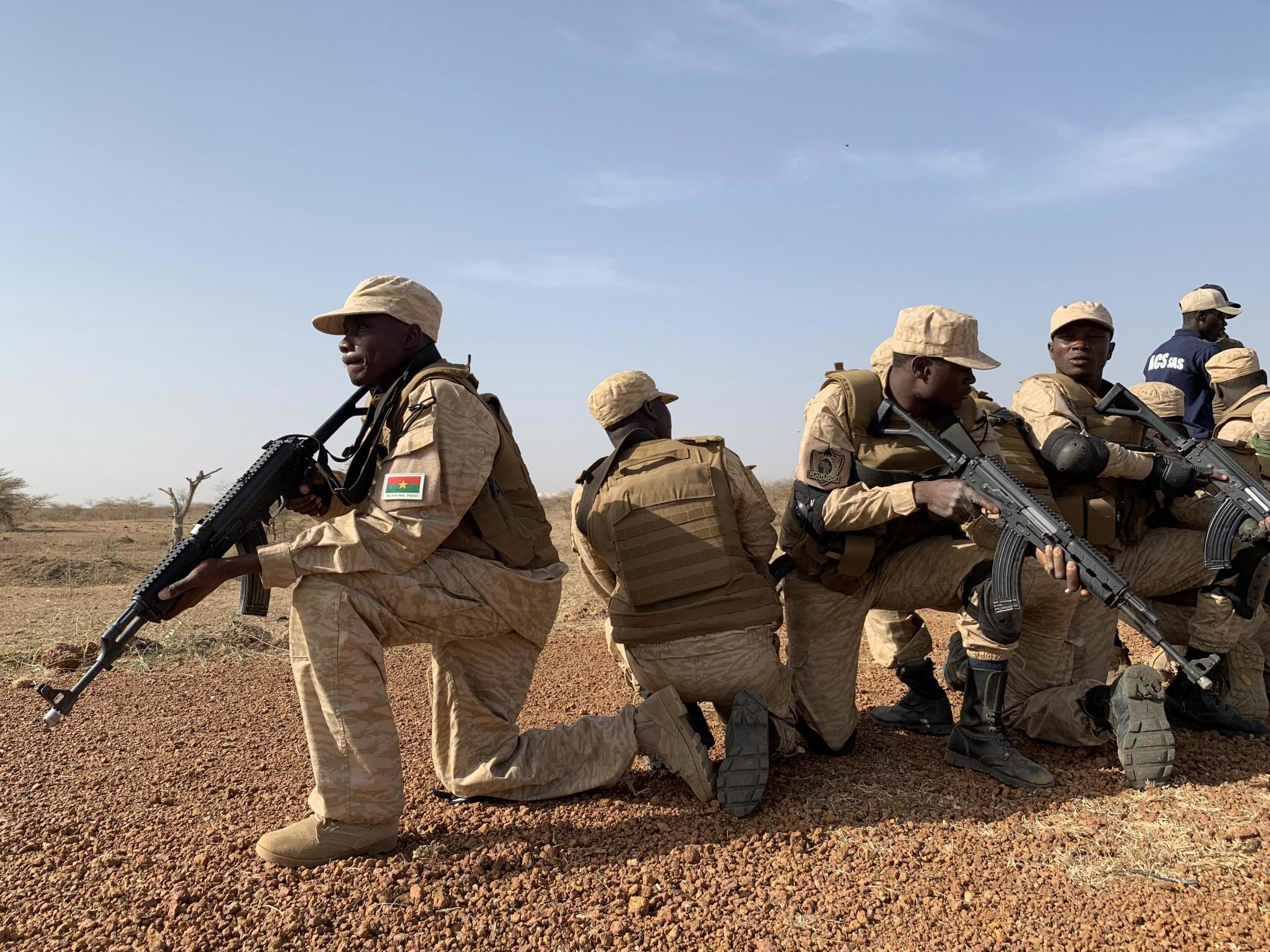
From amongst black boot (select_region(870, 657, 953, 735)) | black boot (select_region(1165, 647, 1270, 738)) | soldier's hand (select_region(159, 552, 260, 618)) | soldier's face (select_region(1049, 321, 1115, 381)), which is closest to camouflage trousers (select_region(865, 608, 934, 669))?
black boot (select_region(870, 657, 953, 735))

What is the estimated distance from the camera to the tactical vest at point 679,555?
11.6 feet

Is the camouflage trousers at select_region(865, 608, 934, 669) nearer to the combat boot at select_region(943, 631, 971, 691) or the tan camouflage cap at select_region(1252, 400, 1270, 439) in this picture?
the combat boot at select_region(943, 631, 971, 691)

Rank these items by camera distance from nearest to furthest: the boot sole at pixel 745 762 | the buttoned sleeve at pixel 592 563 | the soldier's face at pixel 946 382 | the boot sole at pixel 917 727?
the boot sole at pixel 745 762 → the soldier's face at pixel 946 382 → the buttoned sleeve at pixel 592 563 → the boot sole at pixel 917 727

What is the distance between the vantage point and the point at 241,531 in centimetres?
299

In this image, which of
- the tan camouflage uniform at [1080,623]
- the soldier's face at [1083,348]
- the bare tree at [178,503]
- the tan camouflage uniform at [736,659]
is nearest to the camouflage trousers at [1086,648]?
the tan camouflage uniform at [1080,623]

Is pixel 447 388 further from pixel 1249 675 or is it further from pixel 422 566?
pixel 1249 675

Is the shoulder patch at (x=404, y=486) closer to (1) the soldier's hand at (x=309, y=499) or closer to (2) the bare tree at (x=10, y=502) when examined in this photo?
(1) the soldier's hand at (x=309, y=499)

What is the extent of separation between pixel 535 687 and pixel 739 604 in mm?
2060

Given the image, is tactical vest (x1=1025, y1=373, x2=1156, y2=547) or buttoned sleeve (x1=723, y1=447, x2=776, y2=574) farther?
tactical vest (x1=1025, y1=373, x2=1156, y2=547)

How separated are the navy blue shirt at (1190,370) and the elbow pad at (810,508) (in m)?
3.73

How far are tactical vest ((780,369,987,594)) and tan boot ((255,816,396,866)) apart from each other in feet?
6.67

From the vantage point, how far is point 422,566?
3.02 metres

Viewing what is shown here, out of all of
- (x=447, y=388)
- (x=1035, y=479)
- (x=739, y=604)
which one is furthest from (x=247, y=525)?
(x=1035, y=479)

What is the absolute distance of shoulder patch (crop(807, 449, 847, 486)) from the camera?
3760 mm
